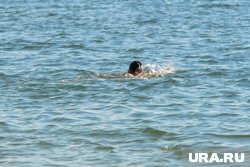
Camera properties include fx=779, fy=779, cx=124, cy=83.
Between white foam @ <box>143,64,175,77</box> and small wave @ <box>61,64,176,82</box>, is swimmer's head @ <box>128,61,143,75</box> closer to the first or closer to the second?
small wave @ <box>61,64,176,82</box>

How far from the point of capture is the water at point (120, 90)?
472 inches

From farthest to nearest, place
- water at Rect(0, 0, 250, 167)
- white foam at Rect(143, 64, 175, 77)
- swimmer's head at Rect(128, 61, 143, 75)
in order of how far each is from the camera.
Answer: white foam at Rect(143, 64, 175, 77) → swimmer's head at Rect(128, 61, 143, 75) → water at Rect(0, 0, 250, 167)

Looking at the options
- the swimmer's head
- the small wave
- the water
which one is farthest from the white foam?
the swimmer's head

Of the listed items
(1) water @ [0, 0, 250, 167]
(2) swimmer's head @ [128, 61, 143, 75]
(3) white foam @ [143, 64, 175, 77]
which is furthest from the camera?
(3) white foam @ [143, 64, 175, 77]

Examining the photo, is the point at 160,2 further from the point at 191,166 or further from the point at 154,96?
the point at 191,166

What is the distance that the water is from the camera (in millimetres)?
11977

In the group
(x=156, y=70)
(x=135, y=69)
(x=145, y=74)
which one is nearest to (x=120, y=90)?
(x=135, y=69)

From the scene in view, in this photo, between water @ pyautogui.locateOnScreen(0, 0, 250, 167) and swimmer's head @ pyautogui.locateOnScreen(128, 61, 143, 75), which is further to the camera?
swimmer's head @ pyautogui.locateOnScreen(128, 61, 143, 75)

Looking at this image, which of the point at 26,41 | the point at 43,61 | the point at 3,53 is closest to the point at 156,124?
the point at 43,61

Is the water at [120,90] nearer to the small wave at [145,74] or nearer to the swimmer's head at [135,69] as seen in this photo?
the small wave at [145,74]

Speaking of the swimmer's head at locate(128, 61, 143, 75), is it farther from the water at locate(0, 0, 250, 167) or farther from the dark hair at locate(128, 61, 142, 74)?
the water at locate(0, 0, 250, 167)

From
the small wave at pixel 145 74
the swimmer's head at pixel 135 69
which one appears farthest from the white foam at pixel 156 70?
the swimmer's head at pixel 135 69

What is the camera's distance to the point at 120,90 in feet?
53.5

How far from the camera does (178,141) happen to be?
40.0ft
